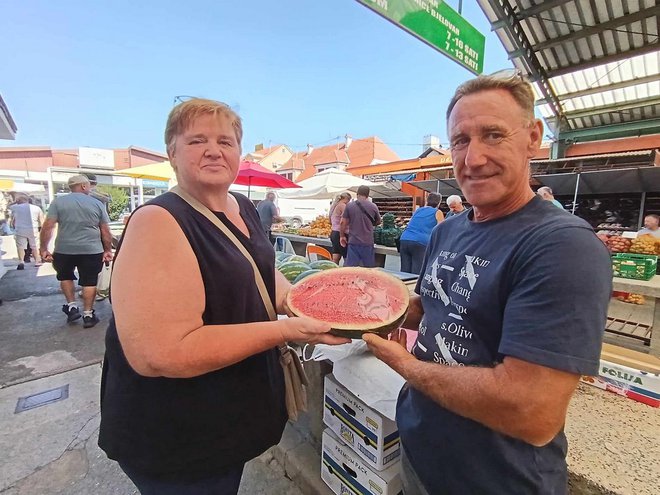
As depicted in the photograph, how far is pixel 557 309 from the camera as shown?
80 cm

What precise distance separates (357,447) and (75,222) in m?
5.09

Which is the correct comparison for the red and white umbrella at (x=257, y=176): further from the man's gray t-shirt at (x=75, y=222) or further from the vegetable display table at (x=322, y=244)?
the man's gray t-shirt at (x=75, y=222)

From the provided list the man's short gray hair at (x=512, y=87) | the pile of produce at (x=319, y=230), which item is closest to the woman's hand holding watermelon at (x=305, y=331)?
the man's short gray hair at (x=512, y=87)

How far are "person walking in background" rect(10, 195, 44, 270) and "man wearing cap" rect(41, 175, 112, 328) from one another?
629cm

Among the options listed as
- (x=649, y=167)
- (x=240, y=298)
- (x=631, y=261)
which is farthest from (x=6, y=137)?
(x=649, y=167)

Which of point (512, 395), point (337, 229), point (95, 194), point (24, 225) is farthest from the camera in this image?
point (24, 225)

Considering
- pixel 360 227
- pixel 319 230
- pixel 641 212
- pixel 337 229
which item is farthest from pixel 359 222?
pixel 641 212

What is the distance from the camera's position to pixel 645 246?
3.95m

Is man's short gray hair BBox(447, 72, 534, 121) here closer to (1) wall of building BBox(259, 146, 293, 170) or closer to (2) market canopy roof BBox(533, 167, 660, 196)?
(2) market canopy roof BBox(533, 167, 660, 196)

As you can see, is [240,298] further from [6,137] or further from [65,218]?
[6,137]

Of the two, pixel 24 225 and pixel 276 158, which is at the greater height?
pixel 276 158

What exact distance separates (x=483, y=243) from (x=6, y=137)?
1085 cm

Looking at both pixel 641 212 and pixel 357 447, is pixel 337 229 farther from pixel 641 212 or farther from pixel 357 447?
pixel 641 212

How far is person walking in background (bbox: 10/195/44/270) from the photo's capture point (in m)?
9.52
